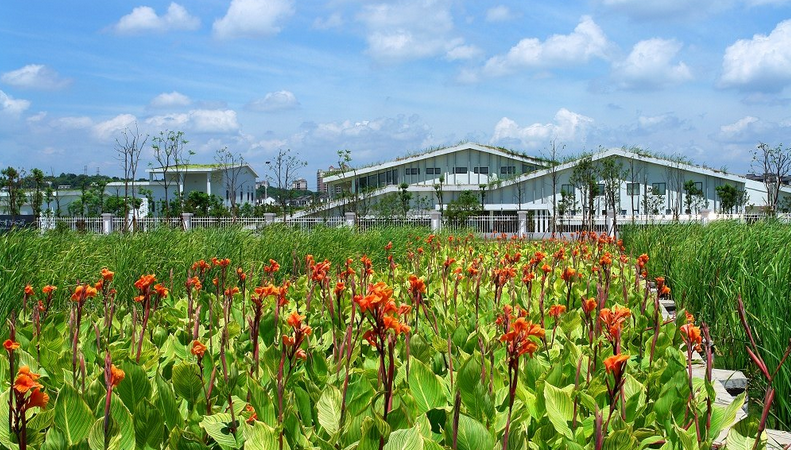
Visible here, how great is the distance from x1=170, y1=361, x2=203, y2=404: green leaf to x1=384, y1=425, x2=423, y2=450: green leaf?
2.69 feet

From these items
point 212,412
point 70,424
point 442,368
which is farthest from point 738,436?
point 70,424

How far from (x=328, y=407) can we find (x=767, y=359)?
3.03 m

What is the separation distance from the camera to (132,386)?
1.96 metres

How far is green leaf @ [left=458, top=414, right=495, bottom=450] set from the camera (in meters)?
1.59

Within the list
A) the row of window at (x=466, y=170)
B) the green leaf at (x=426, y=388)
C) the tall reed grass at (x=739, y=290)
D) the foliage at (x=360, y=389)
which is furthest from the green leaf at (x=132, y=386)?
the row of window at (x=466, y=170)

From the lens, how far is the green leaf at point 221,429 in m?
1.71

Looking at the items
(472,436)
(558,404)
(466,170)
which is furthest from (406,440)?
(466,170)

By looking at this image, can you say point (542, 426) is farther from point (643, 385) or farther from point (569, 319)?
point (569, 319)

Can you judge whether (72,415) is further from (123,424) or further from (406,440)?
(406,440)

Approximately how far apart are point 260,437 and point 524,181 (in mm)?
37703

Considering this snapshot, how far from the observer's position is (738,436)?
172 cm

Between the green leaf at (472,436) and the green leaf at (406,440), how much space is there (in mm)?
213

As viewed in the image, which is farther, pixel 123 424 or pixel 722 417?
pixel 722 417

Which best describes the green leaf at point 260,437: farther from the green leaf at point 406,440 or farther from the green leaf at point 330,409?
the green leaf at point 406,440
